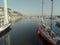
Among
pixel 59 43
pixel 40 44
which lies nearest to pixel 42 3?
pixel 40 44

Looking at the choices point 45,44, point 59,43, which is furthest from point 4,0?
point 59,43

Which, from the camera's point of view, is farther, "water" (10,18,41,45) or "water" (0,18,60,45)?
"water" (0,18,60,45)

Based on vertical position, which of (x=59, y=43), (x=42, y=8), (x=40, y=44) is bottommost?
(x=40, y=44)

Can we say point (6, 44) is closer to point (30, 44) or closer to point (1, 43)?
point (1, 43)

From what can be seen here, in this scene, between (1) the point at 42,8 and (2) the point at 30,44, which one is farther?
(1) the point at 42,8

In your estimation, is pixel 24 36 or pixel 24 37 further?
pixel 24 36

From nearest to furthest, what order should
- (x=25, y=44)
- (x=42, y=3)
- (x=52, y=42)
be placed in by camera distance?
(x=52, y=42), (x=25, y=44), (x=42, y=3)

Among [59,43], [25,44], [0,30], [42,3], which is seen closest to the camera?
[59,43]

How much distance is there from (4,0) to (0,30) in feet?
58.2

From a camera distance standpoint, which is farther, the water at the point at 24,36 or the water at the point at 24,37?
the water at the point at 24,36

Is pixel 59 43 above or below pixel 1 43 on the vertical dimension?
above

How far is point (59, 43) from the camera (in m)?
9.34

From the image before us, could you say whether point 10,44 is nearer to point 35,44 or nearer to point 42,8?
point 35,44

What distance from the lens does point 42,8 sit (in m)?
51.6
